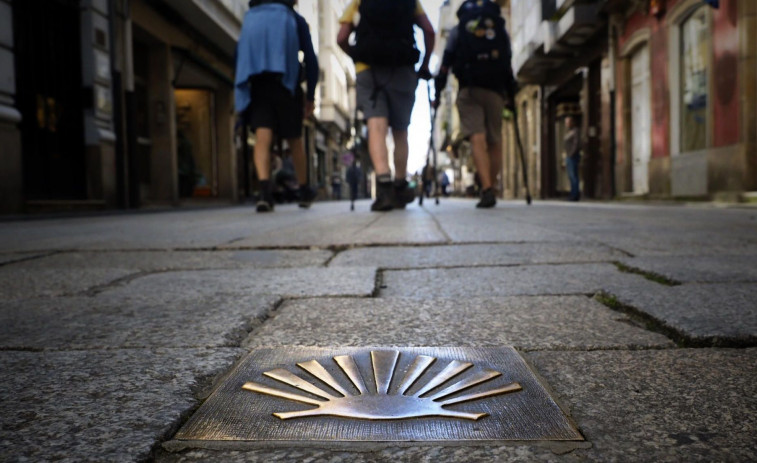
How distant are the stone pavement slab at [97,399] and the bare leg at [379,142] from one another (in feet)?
14.3

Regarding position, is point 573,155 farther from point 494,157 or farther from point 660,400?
point 660,400

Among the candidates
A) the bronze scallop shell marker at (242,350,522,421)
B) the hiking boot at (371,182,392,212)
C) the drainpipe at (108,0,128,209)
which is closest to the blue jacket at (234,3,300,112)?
the hiking boot at (371,182,392,212)

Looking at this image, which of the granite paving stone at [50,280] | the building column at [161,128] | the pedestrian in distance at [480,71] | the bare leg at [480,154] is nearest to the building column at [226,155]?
the building column at [161,128]

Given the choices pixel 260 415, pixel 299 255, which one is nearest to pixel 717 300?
pixel 260 415

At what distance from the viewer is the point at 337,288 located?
1.59 meters

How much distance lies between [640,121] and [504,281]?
10.4m

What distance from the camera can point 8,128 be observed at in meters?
6.08

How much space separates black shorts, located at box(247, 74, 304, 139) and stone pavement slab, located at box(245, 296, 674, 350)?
4.68m

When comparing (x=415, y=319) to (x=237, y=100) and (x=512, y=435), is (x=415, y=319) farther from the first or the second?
(x=237, y=100)

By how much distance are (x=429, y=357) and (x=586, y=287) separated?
2.65 feet

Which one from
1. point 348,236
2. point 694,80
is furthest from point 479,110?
point 694,80

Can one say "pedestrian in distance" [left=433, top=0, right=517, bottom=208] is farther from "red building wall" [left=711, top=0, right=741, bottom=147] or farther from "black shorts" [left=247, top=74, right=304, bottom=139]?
"red building wall" [left=711, top=0, right=741, bottom=147]

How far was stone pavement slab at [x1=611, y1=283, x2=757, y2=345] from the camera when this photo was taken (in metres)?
1.00

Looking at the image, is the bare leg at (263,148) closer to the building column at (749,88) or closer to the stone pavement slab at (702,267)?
the stone pavement slab at (702,267)
